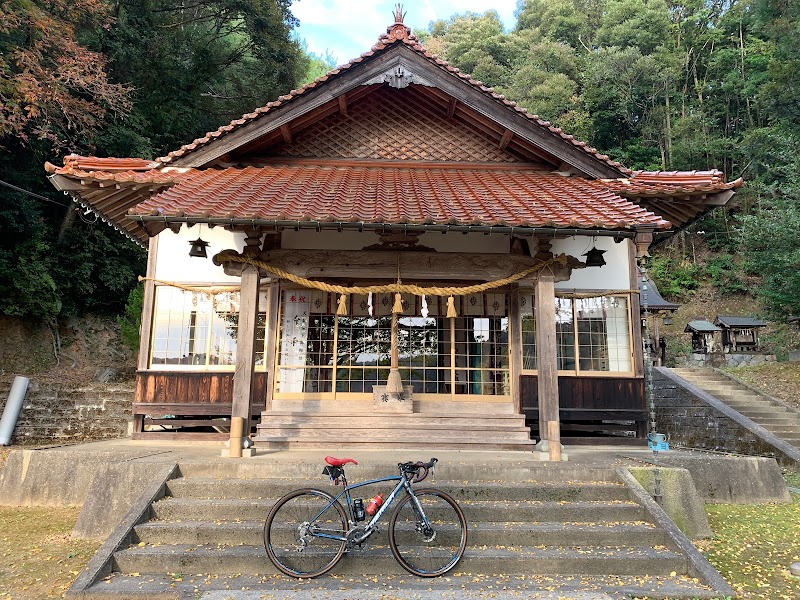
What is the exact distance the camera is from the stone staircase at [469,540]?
410 cm

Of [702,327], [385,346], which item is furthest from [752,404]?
[702,327]

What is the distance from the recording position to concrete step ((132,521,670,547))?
15.1 feet

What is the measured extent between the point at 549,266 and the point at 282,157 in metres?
5.05

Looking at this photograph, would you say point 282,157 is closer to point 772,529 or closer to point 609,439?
point 609,439

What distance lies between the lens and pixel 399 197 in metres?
7.02

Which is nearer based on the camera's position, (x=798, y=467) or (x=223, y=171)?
(x=223, y=171)

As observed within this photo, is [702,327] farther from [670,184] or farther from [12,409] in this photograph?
[12,409]

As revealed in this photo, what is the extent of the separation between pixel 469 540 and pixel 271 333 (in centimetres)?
495

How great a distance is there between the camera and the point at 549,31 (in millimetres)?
39750

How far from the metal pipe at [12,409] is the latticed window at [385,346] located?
8.70 m

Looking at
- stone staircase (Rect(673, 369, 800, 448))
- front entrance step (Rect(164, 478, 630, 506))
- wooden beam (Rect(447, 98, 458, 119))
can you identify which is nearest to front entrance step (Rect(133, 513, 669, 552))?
front entrance step (Rect(164, 478, 630, 506))

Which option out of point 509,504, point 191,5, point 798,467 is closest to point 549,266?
point 509,504

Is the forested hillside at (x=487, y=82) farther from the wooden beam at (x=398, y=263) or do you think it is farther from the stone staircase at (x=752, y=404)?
the wooden beam at (x=398, y=263)

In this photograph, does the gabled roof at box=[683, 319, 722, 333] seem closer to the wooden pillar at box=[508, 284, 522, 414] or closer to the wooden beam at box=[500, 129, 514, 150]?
the wooden pillar at box=[508, 284, 522, 414]
